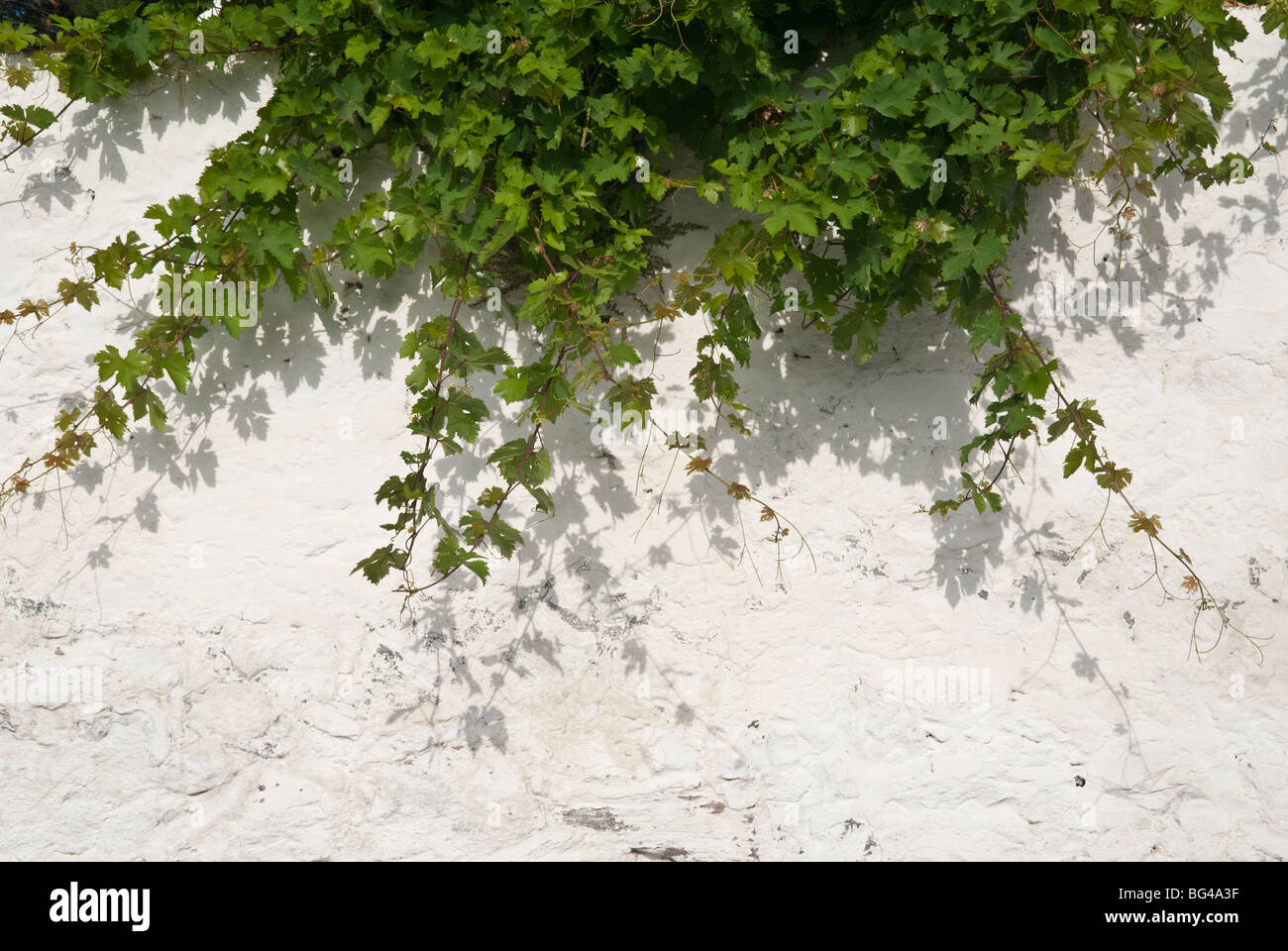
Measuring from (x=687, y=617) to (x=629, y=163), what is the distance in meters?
1.14

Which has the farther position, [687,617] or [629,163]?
[687,617]

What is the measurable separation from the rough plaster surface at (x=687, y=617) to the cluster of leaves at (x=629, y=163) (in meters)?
0.15

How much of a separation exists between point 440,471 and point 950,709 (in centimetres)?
144

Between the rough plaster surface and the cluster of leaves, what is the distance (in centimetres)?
15

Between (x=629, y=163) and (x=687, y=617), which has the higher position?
(x=629, y=163)

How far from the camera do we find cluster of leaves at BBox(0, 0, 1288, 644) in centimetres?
237

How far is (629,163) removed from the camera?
250cm

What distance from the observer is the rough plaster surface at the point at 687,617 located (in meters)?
2.61

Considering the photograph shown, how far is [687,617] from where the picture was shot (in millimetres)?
2693

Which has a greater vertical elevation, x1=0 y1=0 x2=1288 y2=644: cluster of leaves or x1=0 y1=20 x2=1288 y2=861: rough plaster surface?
x1=0 y1=0 x2=1288 y2=644: cluster of leaves

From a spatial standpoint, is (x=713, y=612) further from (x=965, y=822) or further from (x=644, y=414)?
(x=965, y=822)

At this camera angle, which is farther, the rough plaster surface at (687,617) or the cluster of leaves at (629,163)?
the rough plaster surface at (687,617)

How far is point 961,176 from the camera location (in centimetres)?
242

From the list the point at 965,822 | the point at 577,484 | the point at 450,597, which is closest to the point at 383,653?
the point at 450,597
